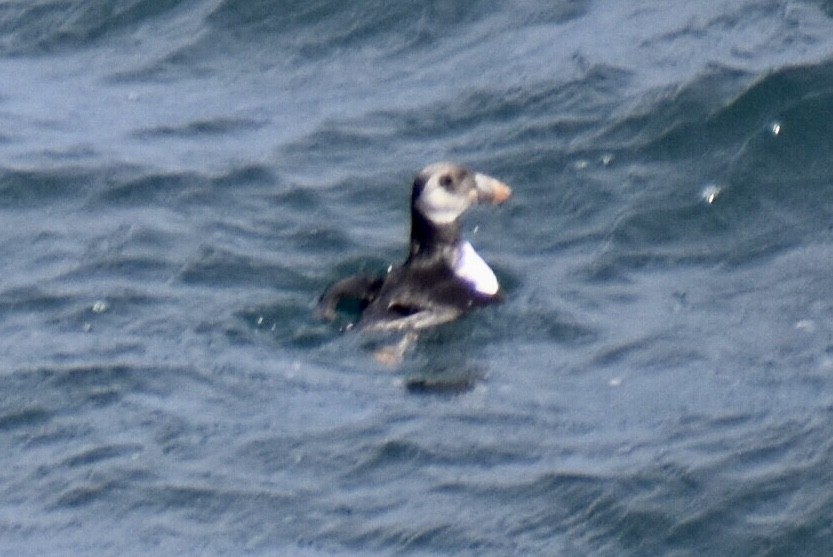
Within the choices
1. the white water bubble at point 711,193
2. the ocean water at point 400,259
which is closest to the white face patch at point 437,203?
the ocean water at point 400,259

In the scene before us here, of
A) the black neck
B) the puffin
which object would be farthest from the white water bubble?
the black neck

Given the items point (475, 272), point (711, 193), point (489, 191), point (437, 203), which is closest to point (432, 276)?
point (475, 272)

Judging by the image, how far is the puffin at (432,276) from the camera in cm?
991

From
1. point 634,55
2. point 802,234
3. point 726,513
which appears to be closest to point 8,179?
point 634,55

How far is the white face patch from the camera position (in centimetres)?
1044

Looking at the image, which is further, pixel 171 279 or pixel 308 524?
pixel 171 279

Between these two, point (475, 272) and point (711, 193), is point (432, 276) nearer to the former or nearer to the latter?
point (475, 272)

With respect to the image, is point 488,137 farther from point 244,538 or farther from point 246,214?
point 244,538

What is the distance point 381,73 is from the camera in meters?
13.2

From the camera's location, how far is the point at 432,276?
10258 millimetres

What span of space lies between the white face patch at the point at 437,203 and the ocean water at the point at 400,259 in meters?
0.51

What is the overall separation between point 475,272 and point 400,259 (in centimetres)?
95

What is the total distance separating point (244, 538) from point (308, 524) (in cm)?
24

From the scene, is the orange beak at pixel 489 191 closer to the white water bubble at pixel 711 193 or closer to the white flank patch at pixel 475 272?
the white flank patch at pixel 475 272
